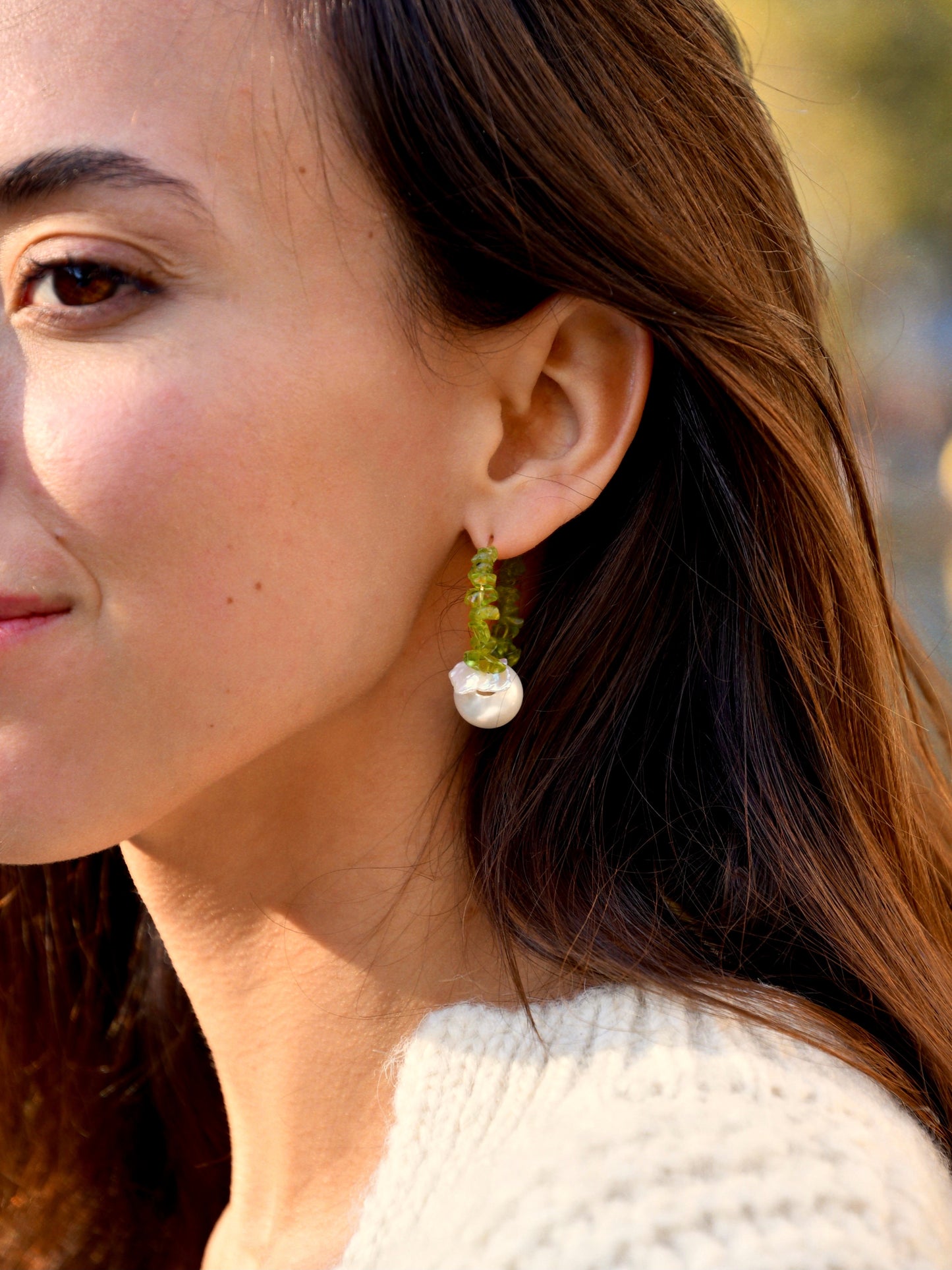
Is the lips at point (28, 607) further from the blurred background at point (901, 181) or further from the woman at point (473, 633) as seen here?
the blurred background at point (901, 181)

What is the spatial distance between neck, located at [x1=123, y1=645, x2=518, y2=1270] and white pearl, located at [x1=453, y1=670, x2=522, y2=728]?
0.09 metres

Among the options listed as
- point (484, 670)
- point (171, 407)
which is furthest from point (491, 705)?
point (171, 407)

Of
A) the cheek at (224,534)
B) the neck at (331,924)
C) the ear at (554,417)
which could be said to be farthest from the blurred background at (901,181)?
the cheek at (224,534)

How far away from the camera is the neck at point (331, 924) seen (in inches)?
64.9

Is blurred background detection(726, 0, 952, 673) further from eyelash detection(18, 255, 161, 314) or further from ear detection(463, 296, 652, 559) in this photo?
eyelash detection(18, 255, 161, 314)

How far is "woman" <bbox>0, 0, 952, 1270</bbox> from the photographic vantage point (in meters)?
1.36

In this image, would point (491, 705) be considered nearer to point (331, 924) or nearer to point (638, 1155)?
point (331, 924)

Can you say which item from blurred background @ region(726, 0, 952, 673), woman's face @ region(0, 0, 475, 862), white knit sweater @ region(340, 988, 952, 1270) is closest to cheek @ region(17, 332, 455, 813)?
woman's face @ region(0, 0, 475, 862)

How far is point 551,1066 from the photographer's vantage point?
4.75ft

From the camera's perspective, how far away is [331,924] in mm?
1691

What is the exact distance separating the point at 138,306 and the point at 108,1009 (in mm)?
1641

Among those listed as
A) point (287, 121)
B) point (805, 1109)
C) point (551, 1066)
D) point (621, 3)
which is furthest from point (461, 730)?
point (621, 3)

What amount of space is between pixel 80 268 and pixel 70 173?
3.7 inches

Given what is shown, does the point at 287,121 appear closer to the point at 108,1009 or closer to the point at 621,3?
the point at 621,3
